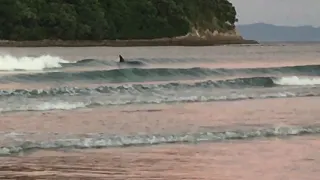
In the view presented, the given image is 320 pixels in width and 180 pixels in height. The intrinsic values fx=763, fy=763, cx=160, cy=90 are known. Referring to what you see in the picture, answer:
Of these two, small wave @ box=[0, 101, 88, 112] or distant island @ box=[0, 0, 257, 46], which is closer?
small wave @ box=[0, 101, 88, 112]

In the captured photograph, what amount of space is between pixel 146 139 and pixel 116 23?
309 ft

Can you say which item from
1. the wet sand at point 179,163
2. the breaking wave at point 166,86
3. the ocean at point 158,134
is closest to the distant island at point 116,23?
the breaking wave at point 166,86

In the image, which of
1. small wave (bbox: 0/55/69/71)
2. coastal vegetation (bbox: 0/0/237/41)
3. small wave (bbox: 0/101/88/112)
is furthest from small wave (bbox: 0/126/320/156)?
coastal vegetation (bbox: 0/0/237/41)

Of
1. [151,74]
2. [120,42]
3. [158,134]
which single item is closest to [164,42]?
[120,42]

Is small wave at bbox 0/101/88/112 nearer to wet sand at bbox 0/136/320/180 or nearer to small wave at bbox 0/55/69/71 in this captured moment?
wet sand at bbox 0/136/320/180

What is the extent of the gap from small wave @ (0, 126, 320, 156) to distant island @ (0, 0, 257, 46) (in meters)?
74.5

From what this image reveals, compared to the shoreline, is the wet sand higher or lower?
lower

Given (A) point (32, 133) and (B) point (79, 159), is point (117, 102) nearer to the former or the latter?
(A) point (32, 133)

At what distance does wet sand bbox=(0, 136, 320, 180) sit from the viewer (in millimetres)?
10180

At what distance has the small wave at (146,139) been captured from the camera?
478 inches

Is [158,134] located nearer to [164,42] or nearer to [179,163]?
[179,163]

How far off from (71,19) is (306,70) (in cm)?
6222

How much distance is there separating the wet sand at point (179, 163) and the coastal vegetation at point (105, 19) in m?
81.1

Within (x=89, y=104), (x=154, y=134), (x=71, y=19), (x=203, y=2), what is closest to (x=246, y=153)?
(x=154, y=134)
